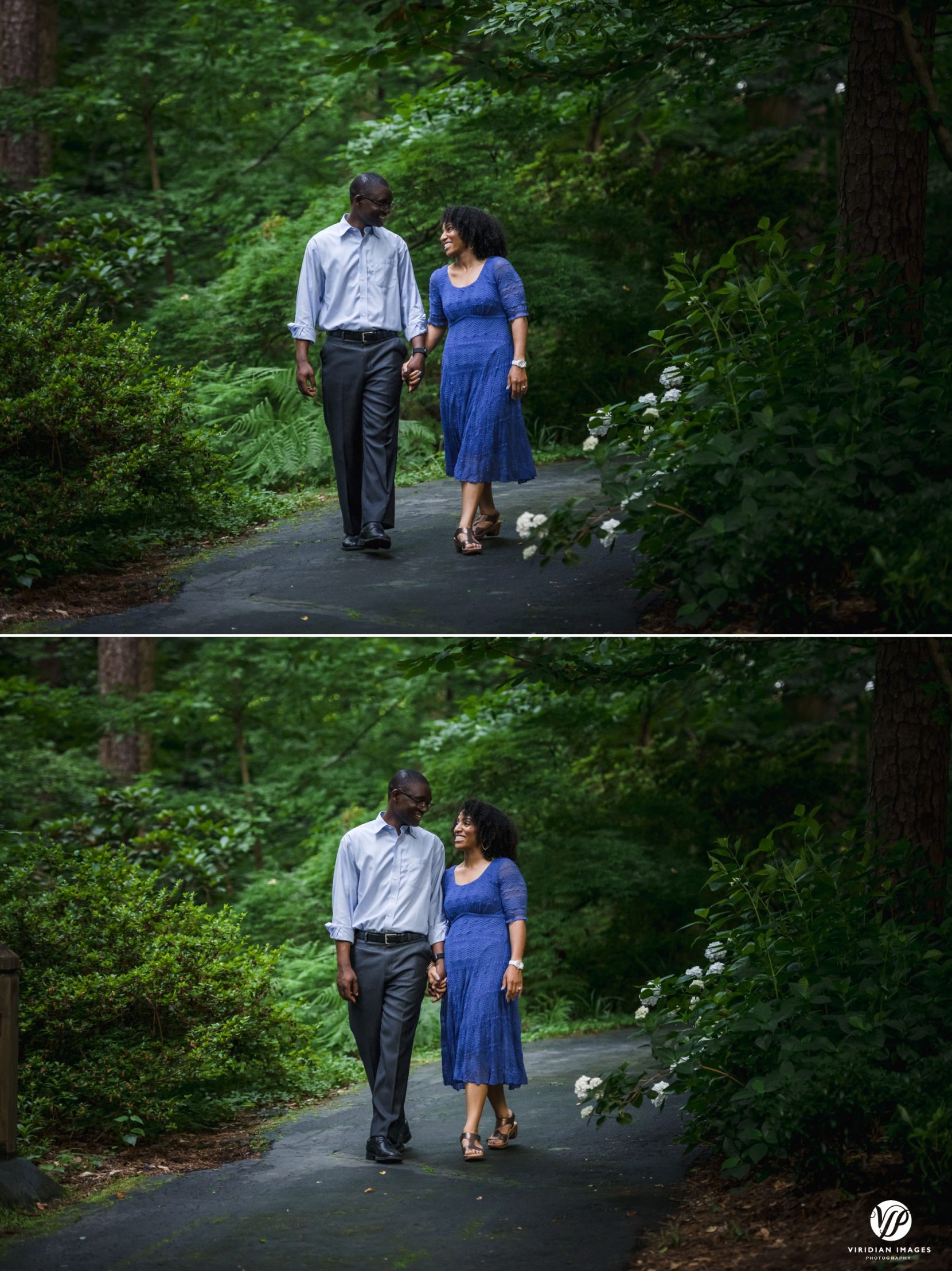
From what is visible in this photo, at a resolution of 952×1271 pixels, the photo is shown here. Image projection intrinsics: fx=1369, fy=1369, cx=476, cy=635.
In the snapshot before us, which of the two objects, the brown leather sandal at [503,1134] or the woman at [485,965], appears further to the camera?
the brown leather sandal at [503,1134]

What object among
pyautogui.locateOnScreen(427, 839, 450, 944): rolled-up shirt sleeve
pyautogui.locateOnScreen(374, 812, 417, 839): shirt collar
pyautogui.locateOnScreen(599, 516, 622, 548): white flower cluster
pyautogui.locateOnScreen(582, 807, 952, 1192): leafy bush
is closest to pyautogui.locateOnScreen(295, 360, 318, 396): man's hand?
pyautogui.locateOnScreen(599, 516, 622, 548): white flower cluster

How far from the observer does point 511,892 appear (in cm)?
593

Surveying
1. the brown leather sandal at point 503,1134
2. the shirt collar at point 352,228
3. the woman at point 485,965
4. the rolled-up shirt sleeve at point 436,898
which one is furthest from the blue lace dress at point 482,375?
the brown leather sandal at point 503,1134

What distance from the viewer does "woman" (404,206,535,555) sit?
6.59m

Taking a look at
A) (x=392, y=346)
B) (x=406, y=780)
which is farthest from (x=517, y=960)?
(x=392, y=346)

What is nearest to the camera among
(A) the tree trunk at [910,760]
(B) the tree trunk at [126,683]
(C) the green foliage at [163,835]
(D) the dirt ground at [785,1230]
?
(D) the dirt ground at [785,1230]

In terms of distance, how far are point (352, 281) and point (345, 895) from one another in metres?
2.90

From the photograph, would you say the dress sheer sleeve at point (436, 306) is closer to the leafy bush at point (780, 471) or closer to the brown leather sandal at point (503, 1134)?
the leafy bush at point (780, 471)

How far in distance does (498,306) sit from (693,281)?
960 mm

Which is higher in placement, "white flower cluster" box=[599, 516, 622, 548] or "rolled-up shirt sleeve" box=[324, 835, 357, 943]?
"white flower cluster" box=[599, 516, 622, 548]

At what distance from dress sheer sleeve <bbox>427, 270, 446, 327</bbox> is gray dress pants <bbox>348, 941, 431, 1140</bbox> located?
2979 mm

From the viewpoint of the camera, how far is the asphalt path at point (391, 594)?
575cm

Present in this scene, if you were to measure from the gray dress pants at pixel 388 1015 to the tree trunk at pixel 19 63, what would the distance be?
9036 mm

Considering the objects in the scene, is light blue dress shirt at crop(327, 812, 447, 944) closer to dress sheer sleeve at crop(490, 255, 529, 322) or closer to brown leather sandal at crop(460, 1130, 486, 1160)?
brown leather sandal at crop(460, 1130, 486, 1160)
